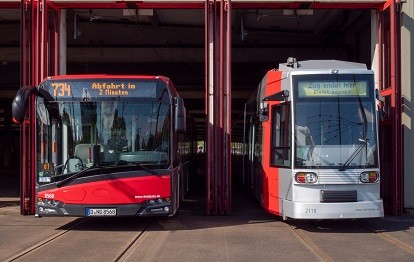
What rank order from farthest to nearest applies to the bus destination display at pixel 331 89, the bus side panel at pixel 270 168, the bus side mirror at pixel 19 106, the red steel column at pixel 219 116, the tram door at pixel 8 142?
the tram door at pixel 8 142
the red steel column at pixel 219 116
the bus side panel at pixel 270 168
the bus destination display at pixel 331 89
the bus side mirror at pixel 19 106

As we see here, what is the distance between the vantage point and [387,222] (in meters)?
14.2

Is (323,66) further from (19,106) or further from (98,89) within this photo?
(19,106)

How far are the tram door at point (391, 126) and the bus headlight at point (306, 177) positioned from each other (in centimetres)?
378

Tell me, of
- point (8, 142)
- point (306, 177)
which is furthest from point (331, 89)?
point (8, 142)

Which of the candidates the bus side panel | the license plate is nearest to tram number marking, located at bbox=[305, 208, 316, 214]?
the bus side panel

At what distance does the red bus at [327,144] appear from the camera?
479 inches

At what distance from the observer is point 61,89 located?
479 inches

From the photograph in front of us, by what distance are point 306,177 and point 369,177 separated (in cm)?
127

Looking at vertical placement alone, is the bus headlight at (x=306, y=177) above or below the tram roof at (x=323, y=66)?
below

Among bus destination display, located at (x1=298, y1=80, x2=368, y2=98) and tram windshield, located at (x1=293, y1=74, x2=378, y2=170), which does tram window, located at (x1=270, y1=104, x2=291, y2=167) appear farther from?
bus destination display, located at (x1=298, y1=80, x2=368, y2=98)

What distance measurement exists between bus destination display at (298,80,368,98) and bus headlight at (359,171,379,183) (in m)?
1.60

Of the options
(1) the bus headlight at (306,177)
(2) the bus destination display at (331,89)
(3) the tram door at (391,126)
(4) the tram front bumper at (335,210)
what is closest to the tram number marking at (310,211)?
(4) the tram front bumper at (335,210)

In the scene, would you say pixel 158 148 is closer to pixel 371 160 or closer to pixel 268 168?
pixel 268 168

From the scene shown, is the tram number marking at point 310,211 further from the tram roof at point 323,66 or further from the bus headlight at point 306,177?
the tram roof at point 323,66
